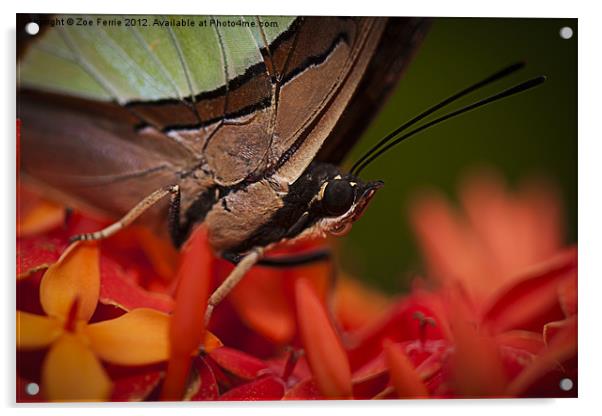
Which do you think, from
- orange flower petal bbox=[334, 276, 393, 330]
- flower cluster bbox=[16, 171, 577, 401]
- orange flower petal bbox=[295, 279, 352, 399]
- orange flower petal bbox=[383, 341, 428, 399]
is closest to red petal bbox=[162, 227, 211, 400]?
flower cluster bbox=[16, 171, 577, 401]

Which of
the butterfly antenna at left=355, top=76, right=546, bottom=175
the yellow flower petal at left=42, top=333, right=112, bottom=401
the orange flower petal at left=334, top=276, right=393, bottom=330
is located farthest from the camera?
the orange flower petal at left=334, top=276, right=393, bottom=330

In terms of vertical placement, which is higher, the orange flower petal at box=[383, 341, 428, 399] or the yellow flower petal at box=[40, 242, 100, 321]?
the yellow flower petal at box=[40, 242, 100, 321]

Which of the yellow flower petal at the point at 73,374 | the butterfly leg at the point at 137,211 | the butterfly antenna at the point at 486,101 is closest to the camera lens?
the yellow flower petal at the point at 73,374

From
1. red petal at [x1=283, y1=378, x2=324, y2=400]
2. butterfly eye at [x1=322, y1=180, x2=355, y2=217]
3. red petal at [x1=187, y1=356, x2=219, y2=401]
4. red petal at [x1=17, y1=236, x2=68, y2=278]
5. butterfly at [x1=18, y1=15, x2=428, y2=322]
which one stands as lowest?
red petal at [x1=283, y1=378, x2=324, y2=400]

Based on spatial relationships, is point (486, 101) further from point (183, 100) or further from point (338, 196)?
point (183, 100)

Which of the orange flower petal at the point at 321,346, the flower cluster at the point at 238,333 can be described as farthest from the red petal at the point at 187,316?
the orange flower petal at the point at 321,346

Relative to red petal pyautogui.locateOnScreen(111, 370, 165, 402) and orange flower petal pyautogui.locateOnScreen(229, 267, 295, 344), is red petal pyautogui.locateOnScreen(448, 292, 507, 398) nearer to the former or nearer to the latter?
Result: orange flower petal pyautogui.locateOnScreen(229, 267, 295, 344)

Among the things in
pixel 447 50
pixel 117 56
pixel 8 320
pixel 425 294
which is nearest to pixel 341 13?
pixel 447 50

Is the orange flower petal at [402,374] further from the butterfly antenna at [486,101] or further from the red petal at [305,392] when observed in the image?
the butterfly antenna at [486,101]
